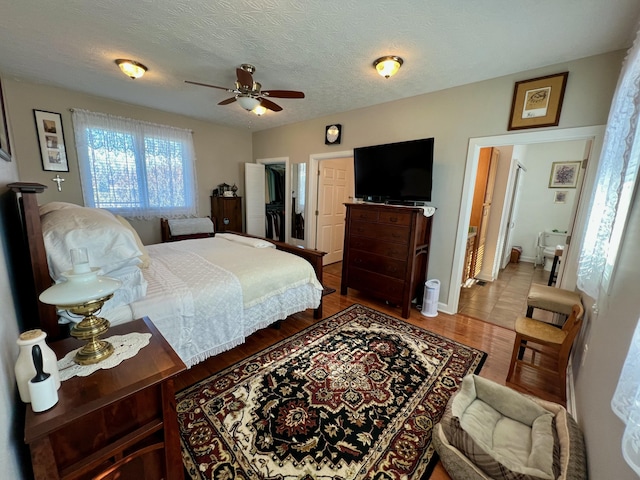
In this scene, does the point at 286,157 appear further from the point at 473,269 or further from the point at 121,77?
the point at 473,269

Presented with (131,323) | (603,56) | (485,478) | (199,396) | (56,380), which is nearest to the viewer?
(56,380)

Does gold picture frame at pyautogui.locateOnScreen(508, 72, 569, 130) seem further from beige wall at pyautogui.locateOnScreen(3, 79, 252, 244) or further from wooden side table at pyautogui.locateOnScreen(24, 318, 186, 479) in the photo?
beige wall at pyautogui.locateOnScreen(3, 79, 252, 244)

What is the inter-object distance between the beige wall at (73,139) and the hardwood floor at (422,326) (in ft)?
9.81

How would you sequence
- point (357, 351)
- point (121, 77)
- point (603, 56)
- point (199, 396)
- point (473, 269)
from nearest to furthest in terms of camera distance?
1. point (199, 396)
2. point (603, 56)
3. point (357, 351)
4. point (121, 77)
5. point (473, 269)

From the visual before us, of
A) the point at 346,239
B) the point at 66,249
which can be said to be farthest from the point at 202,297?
the point at 346,239

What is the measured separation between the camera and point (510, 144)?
8.26 ft

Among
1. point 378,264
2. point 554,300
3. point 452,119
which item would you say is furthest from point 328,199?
point 554,300

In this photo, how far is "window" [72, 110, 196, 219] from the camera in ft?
11.4

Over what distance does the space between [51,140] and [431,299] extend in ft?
16.9

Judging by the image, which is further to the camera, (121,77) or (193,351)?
(121,77)

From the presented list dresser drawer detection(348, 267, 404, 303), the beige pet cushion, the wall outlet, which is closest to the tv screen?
dresser drawer detection(348, 267, 404, 303)

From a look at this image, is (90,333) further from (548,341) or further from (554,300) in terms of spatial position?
(554,300)

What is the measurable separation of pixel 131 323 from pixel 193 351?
597 millimetres

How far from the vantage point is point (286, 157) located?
4.67m
